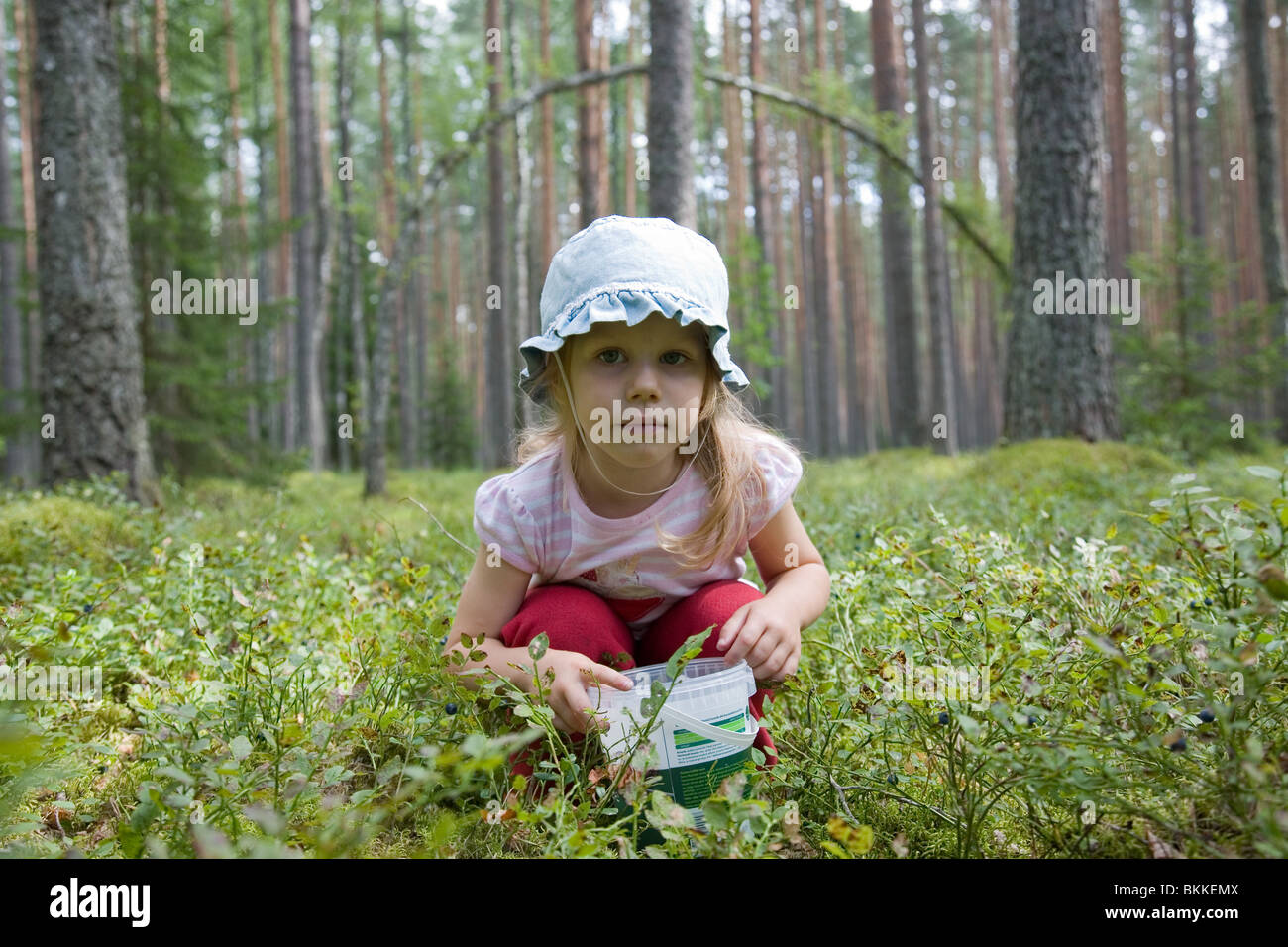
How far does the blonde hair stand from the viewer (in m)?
2.03

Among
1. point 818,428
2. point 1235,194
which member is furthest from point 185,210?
point 1235,194

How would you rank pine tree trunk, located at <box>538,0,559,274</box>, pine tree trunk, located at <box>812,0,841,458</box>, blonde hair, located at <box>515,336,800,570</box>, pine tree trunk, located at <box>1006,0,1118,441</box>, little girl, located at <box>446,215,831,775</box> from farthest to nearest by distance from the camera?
pine tree trunk, located at <box>812,0,841,458</box>
pine tree trunk, located at <box>538,0,559,274</box>
pine tree trunk, located at <box>1006,0,1118,441</box>
blonde hair, located at <box>515,336,800,570</box>
little girl, located at <box>446,215,831,775</box>

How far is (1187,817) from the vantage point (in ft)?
4.42

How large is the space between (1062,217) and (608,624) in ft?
19.2

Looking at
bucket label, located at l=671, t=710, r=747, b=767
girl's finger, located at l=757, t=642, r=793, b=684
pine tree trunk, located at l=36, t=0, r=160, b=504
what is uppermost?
pine tree trunk, located at l=36, t=0, r=160, b=504

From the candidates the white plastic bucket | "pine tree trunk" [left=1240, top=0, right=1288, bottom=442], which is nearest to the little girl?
the white plastic bucket

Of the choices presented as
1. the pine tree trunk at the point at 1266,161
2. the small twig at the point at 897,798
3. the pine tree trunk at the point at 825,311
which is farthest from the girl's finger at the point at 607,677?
the pine tree trunk at the point at 825,311

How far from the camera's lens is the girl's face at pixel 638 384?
1.84 meters

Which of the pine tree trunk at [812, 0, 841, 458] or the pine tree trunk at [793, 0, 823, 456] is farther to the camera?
the pine tree trunk at [793, 0, 823, 456]

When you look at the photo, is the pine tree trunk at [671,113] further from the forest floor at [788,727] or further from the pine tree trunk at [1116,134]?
the pine tree trunk at [1116,134]

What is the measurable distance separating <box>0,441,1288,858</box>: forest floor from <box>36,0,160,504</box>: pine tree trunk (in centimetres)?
280

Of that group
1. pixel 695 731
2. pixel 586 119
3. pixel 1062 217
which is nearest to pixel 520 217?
pixel 586 119

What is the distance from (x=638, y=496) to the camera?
2123 mm

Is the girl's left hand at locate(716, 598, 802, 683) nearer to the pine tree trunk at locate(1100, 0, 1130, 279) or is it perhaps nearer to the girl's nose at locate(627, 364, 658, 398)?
the girl's nose at locate(627, 364, 658, 398)
